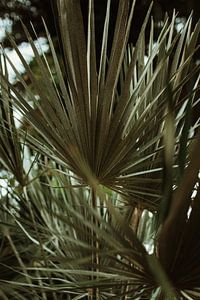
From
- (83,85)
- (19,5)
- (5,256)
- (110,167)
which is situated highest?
(19,5)

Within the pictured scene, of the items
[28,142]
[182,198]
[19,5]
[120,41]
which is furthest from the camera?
[19,5]

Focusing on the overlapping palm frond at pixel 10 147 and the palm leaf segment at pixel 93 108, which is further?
the overlapping palm frond at pixel 10 147

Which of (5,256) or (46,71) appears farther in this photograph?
(5,256)

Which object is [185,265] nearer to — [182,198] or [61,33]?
[182,198]

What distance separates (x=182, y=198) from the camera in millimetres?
398

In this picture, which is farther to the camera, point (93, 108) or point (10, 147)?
point (10, 147)

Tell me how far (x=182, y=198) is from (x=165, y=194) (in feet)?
0.07

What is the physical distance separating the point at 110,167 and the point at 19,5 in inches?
36.5

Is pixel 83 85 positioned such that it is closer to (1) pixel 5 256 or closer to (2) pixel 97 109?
(2) pixel 97 109

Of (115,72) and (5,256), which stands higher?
(115,72)

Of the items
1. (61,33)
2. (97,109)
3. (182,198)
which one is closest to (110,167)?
(97,109)

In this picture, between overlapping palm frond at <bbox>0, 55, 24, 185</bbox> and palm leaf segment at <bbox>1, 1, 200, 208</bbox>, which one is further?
overlapping palm frond at <bbox>0, 55, 24, 185</bbox>

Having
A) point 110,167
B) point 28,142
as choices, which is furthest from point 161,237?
point 28,142

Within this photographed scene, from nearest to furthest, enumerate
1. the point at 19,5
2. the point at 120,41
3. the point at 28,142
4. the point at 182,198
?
the point at 182,198, the point at 120,41, the point at 28,142, the point at 19,5
